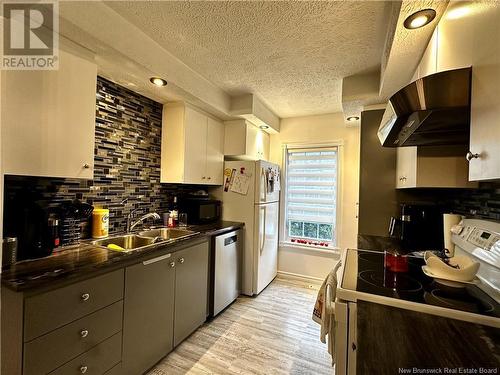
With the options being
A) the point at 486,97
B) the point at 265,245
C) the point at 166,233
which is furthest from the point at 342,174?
the point at 486,97

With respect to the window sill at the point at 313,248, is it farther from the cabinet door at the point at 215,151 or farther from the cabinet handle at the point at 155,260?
the cabinet handle at the point at 155,260

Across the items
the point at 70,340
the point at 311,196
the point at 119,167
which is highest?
the point at 119,167

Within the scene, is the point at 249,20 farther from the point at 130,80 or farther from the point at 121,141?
the point at 121,141

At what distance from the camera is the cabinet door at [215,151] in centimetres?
282

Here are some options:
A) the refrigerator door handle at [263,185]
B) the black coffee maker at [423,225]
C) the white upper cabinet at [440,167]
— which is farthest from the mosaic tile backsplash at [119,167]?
the black coffee maker at [423,225]

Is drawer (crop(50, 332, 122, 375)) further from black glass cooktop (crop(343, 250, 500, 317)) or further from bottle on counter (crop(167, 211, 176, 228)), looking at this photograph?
black glass cooktop (crop(343, 250, 500, 317))

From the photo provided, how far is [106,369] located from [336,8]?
2.53m

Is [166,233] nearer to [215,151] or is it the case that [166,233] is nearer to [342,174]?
[215,151]

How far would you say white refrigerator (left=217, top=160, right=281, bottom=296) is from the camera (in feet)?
9.51

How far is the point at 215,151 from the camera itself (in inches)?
116

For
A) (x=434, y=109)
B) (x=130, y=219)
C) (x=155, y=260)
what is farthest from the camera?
(x=130, y=219)

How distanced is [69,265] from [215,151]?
1.98 metres

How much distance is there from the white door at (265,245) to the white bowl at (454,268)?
6.03 feet

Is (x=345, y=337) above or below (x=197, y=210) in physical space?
below
